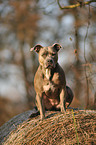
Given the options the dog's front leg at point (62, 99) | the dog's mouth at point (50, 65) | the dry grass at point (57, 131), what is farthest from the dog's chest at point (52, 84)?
the dry grass at point (57, 131)

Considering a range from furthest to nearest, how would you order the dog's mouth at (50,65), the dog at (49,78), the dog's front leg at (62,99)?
1. the dog's front leg at (62,99)
2. the dog at (49,78)
3. the dog's mouth at (50,65)

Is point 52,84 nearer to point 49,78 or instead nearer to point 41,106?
point 49,78

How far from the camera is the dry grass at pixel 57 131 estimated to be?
3.25m

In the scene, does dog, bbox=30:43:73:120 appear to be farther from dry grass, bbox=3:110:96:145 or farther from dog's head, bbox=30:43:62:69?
dry grass, bbox=3:110:96:145

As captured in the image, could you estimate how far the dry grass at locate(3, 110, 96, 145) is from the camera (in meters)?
3.25

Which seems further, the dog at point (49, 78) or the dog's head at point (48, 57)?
the dog at point (49, 78)

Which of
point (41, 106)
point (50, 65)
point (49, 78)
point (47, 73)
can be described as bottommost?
point (41, 106)

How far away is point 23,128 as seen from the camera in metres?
4.03

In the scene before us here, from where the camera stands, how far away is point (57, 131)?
3.47 metres

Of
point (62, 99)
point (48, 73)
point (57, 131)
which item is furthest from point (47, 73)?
point (57, 131)

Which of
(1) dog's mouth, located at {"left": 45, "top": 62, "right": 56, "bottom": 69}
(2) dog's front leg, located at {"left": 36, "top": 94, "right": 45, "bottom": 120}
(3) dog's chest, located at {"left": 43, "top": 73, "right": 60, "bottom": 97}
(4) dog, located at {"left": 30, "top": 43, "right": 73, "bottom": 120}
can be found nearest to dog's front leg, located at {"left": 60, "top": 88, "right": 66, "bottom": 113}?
(4) dog, located at {"left": 30, "top": 43, "right": 73, "bottom": 120}

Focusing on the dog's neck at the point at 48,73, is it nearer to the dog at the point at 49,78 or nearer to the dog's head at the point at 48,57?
the dog at the point at 49,78

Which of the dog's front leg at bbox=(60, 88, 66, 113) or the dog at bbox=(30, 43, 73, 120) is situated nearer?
the dog at bbox=(30, 43, 73, 120)

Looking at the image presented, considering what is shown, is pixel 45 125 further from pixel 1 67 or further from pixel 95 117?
pixel 1 67
